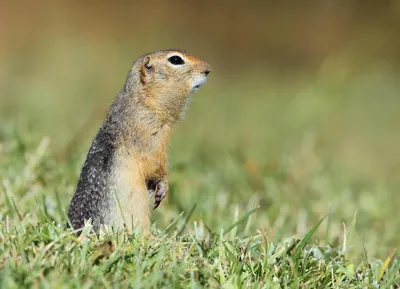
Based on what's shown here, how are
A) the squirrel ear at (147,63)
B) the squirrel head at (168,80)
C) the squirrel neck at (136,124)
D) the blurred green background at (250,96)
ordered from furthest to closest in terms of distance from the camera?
the blurred green background at (250,96), the squirrel ear at (147,63), the squirrel head at (168,80), the squirrel neck at (136,124)

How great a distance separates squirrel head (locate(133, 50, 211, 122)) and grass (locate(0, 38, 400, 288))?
Answer: 644 millimetres

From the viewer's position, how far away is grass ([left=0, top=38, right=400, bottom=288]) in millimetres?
3225

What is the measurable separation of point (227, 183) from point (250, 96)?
5.53 m

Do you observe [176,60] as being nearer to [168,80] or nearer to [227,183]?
[168,80]

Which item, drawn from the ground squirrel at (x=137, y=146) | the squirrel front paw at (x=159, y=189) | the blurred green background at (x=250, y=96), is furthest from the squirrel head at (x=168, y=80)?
the blurred green background at (x=250, y=96)

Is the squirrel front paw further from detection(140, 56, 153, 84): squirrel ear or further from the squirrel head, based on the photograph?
detection(140, 56, 153, 84): squirrel ear

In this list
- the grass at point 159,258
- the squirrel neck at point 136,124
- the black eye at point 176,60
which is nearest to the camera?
the grass at point 159,258

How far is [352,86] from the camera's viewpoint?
12391 mm

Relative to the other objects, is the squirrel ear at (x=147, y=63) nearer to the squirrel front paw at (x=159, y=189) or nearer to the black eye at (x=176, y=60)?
the black eye at (x=176, y=60)

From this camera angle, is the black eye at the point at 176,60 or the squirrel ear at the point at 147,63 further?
the black eye at the point at 176,60

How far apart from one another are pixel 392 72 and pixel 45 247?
11110 mm

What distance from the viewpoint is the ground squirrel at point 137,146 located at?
154 inches

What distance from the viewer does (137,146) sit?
4.10m

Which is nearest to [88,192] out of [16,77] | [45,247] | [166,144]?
[166,144]
